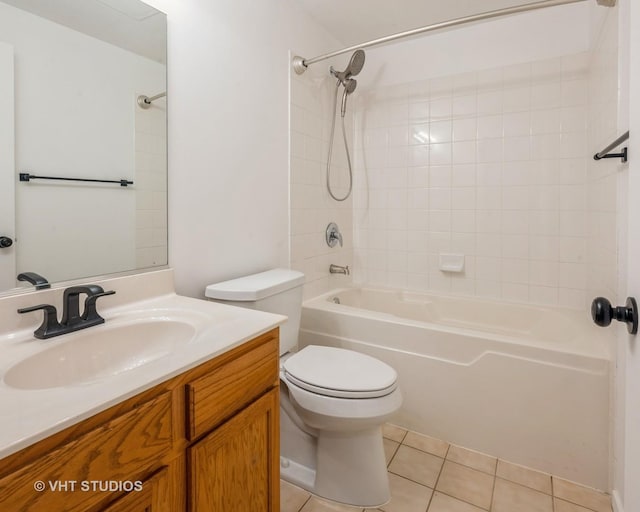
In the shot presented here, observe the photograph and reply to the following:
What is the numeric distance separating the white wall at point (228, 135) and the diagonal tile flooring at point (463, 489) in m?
1.06

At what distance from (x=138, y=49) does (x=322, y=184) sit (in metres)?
1.30

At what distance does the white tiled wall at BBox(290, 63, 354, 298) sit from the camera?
2098 mm

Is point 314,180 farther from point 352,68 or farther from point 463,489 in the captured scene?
point 463,489

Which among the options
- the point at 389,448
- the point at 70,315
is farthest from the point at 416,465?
the point at 70,315

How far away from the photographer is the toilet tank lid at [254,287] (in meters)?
1.40

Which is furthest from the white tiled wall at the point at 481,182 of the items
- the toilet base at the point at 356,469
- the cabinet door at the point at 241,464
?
the cabinet door at the point at 241,464

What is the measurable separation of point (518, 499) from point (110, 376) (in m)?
1.53

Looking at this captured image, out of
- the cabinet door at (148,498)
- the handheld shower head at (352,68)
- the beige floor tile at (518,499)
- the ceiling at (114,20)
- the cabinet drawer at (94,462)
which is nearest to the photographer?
the cabinet drawer at (94,462)

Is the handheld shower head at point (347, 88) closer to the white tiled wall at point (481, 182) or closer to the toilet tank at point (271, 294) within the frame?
the white tiled wall at point (481, 182)

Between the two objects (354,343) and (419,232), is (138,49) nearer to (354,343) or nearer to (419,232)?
(354,343)

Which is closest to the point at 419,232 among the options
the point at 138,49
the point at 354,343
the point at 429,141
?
the point at 429,141

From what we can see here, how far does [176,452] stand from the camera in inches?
30.7

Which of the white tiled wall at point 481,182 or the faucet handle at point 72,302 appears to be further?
the white tiled wall at point 481,182

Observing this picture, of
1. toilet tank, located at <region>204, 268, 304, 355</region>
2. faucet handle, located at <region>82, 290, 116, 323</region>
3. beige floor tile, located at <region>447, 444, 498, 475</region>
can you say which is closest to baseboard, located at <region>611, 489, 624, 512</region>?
beige floor tile, located at <region>447, 444, 498, 475</region>
